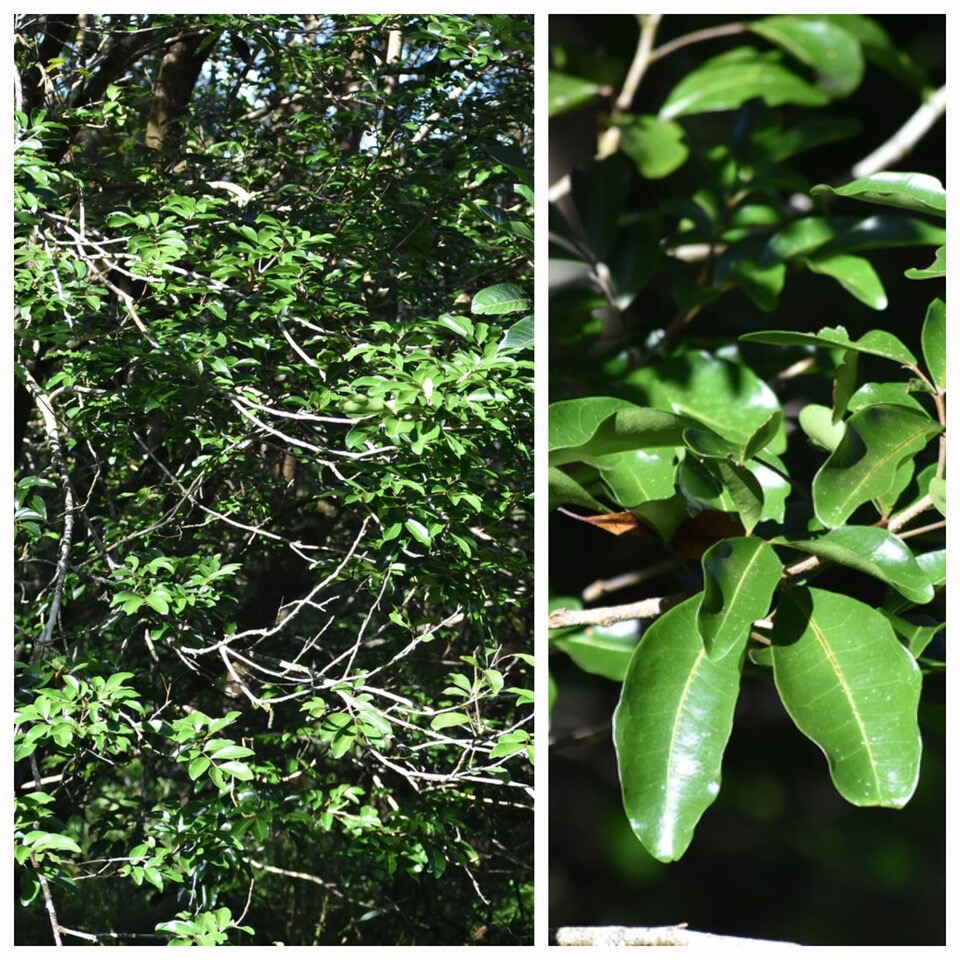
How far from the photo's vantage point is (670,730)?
83 cm

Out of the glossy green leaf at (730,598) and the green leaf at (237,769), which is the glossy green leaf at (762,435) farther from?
the green leaf at (237,769)

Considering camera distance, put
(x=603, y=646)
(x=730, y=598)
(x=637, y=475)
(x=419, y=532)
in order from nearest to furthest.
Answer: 1. (x=730, y=598)
2. (x=637, y=475)
3. (x=603, y=646)
4. (x=419, y=532)

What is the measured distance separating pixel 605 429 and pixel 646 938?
62 cm

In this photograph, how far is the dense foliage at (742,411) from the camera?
82 cm

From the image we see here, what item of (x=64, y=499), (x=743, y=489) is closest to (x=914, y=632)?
(x=743, y=489)

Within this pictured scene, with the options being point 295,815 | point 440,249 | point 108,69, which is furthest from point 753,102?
point 295,815

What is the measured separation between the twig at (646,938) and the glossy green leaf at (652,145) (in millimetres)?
871

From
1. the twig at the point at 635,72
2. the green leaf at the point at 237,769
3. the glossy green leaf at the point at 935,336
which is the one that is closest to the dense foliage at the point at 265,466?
the green leaf at the point at 237,769

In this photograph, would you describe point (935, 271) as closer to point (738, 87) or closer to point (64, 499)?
point (738, 87)

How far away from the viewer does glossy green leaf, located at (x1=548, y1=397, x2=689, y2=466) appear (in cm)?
86

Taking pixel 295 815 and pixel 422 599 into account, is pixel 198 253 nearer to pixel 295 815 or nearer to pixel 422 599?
pixel 422 599

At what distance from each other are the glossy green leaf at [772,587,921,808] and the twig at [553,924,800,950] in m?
0.35

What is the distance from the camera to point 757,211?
121 cm

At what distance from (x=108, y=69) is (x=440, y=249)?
0.47 m
